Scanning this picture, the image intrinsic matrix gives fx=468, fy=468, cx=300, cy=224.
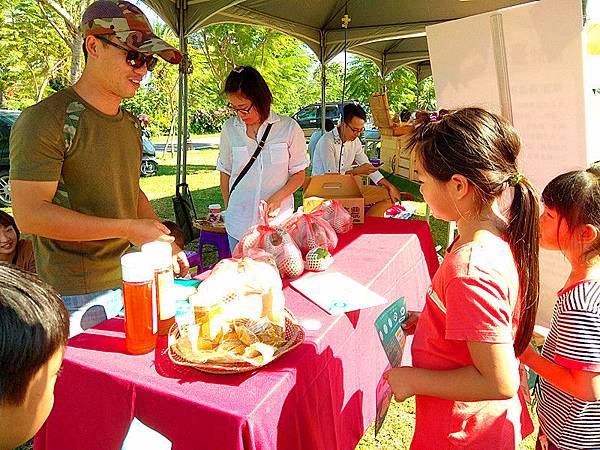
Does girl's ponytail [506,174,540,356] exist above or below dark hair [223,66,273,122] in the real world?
below

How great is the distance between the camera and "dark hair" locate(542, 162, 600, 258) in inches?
54.1

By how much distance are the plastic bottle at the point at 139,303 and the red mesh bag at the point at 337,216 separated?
1.34 meters

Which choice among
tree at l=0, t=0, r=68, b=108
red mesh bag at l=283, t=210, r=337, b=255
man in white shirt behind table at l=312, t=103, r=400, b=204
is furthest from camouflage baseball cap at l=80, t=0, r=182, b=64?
tree at l=0, t=0, r=68, b=108

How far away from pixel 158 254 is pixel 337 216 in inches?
55.7

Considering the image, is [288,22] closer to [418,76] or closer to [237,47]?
[237,47]

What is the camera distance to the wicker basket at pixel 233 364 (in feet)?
3.54

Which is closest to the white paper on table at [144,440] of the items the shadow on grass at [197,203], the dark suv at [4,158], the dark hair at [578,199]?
the dark hair at [578,199]

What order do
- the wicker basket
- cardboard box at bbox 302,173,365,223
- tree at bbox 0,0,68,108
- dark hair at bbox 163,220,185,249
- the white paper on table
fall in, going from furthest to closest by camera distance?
1. tree at bbox 0,0,68,108
2. dark hair at bbox 163,220,185,249
3. cardboard box at bbox 302,173,365,223
4. the wicker basket
5. the white paper on table

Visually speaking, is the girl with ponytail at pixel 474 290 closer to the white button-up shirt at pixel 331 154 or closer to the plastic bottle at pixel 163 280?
the plastic bottle at pixel 163 280

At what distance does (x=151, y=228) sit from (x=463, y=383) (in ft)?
3.11

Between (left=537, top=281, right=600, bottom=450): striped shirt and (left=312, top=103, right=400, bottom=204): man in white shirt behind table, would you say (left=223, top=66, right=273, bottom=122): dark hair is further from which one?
(left=312, top=103, right=400, bottom=204): man in white shirt behind table

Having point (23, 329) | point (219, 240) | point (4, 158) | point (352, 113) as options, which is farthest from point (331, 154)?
point (4, 158)

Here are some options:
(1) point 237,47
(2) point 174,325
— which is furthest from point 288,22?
(2) point 174,325

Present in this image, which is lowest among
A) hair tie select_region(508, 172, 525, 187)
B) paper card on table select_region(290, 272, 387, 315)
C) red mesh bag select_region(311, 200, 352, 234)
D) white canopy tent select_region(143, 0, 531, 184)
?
paper card on table select_region(290, 272, 387, 315)
